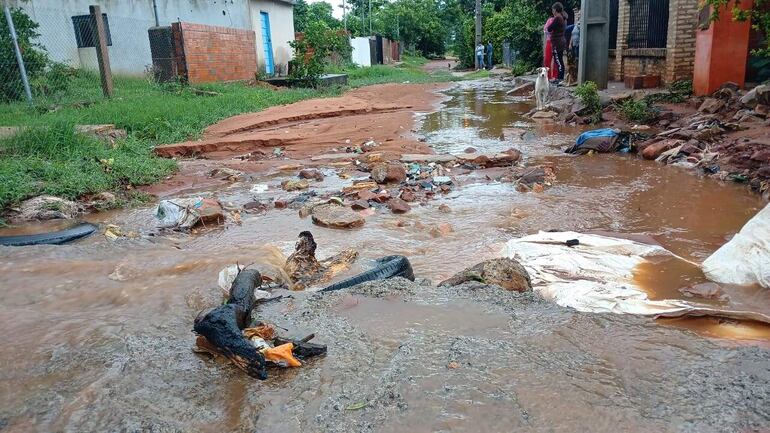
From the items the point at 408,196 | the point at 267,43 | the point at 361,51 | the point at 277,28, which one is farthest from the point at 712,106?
the point at 361,51

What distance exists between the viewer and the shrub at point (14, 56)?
8.85 metres

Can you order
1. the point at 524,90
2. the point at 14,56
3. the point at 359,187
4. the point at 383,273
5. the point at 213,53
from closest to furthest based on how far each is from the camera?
the point at 383,273 → the point at 359,187 → the point at 14,56 → the point at 213,53 → the point at 524,90

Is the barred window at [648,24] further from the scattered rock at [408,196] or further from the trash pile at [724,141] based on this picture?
the scattered rock at [408,196]

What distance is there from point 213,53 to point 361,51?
696 inches

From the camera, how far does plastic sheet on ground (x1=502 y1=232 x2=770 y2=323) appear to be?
274 cm

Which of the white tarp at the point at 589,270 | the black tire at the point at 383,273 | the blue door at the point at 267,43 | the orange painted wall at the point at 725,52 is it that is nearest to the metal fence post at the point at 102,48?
the black tire at the point at 383,273

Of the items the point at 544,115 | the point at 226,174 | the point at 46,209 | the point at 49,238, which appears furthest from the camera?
the point at 544,115

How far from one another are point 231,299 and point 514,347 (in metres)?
1.30

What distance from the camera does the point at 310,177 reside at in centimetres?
640

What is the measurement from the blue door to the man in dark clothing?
1096 centimetres

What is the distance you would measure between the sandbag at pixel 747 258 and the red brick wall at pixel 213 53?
1301 cm

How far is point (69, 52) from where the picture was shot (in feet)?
38.6

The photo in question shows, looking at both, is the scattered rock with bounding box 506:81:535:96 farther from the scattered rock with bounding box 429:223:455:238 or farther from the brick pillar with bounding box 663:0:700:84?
the scattered rock with bounding box 429:223:455:238

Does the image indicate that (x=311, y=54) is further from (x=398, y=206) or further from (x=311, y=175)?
(x=398, y=206)
